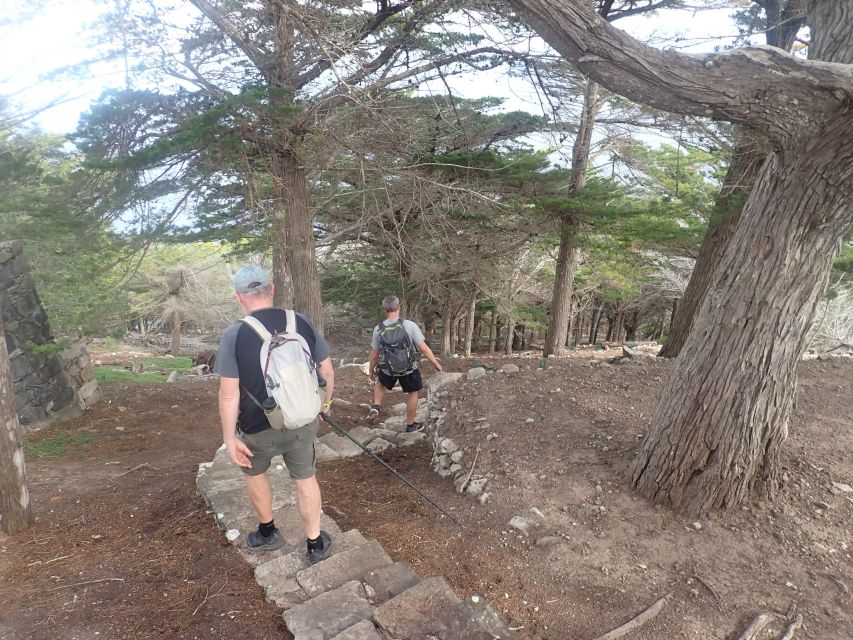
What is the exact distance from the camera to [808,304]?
2697 mm

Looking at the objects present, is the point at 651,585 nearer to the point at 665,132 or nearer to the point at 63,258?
the point at 665,132

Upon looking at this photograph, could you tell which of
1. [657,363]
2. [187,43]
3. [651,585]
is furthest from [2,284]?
[657,363]

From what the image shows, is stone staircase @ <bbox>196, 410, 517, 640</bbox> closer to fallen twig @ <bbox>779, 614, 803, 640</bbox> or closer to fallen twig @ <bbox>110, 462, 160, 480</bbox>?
fallen twig @ <bbox>779, 614, 803, 640</bbox>

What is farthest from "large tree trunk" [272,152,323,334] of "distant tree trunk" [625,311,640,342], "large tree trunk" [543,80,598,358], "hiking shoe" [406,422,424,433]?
"distant tree trunk" [625,311,640,342]

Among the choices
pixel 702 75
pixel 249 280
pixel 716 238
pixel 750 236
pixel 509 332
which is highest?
pixel 702 75

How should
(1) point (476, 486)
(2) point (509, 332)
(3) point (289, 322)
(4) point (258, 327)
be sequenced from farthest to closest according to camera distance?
(2) point (509, 332)
(1) point (476, 486)
(3) point (289, 322)
(4) point (258, 327)

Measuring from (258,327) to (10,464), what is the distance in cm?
217

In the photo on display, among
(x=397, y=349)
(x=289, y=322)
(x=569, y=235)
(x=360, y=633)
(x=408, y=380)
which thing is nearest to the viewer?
(x=360, y=633)

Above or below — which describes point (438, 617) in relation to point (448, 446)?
above

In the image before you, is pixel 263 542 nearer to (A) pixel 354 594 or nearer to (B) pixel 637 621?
(A) pixel 354 594

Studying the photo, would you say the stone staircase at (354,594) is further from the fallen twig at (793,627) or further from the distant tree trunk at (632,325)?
the distant tree trunk at (632,325)

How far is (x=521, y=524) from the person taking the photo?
3.08 m

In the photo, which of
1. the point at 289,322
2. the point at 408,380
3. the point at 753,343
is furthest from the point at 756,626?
the point at 408,380

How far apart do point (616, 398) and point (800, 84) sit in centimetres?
322
